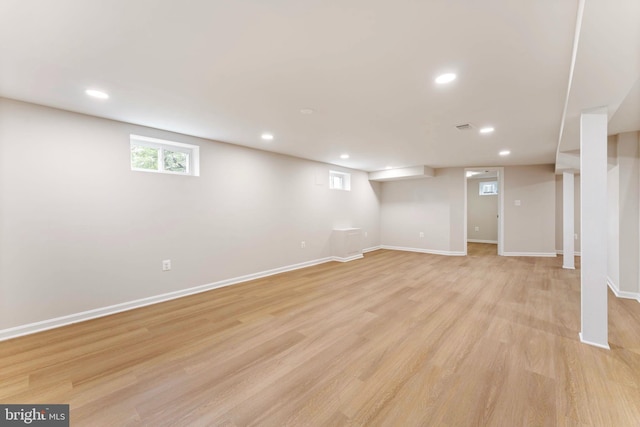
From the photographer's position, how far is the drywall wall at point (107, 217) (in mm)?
2521

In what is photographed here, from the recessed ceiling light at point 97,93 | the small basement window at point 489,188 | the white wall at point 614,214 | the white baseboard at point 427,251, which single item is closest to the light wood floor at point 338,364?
the white wall at point 614,214

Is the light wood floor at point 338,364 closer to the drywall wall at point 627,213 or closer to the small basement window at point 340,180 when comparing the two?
the drywall wall at point 627,213

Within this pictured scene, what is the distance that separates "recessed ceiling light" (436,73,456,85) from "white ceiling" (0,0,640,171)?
64mm

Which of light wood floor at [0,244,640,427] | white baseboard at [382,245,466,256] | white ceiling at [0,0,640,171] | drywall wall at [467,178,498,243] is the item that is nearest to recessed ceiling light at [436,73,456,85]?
white ceiling at [0,0,640,171]

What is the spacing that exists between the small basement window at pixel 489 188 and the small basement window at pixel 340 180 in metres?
5.22

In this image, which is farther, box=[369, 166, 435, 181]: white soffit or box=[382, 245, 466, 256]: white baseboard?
box=[382, 245, 466, 256]: white baseboard

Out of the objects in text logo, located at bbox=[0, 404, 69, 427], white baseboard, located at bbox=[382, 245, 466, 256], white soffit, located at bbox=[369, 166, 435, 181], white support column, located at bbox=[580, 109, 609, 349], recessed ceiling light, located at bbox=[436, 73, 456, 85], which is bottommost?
text logo, located at bbox=[0, 404, 69, 427]

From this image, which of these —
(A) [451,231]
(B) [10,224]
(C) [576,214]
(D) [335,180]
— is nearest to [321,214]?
(D) [335,180]

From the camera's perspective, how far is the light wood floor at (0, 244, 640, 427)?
1.55 m

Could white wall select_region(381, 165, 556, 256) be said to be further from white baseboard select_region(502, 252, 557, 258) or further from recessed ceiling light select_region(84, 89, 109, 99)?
recessed ceiling light select_region(84, 89, 109, 99)

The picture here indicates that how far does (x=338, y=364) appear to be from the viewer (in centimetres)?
203

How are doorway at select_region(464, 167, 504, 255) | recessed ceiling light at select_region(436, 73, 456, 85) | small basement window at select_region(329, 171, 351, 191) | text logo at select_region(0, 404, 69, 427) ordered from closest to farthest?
text logo at select_region(0, 404, 69, 427) → recessed ceiling light at select_region(436, 73, 456, 85) → small basement window at select_region(329, 171, 351, 191) → doorway at select_region(464, 167, 504, 255)

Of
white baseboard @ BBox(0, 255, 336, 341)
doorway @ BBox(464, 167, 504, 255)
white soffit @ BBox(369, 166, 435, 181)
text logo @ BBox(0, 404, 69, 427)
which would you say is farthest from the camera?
doorway @ BBox(464, 167, 504, 255)

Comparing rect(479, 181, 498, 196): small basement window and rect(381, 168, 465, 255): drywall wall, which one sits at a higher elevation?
rect(479, 181, 498, 196): small basement window
